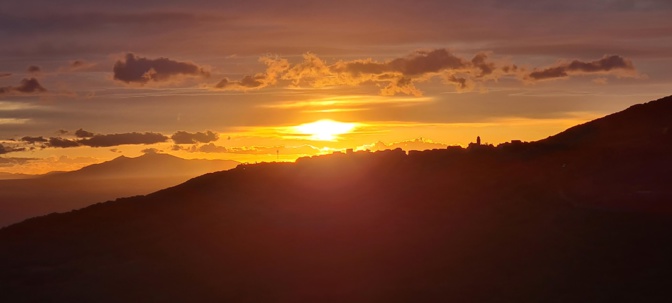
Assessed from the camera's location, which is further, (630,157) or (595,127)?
(595,127)

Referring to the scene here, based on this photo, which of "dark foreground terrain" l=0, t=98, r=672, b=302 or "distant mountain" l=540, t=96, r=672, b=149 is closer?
"dark foreground terrain" l=0, t=98, r=672, b=302

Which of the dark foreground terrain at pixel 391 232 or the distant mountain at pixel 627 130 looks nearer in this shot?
the dark foreground terrain at pixel 391 232

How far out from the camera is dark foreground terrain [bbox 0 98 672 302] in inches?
1531

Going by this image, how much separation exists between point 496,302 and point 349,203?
15359 millimetres

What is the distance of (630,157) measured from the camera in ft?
165

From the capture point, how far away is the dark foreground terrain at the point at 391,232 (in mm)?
38875

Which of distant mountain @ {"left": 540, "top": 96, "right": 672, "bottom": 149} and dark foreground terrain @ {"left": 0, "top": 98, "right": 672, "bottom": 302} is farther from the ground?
distant mountain @ {"left": 540, "top": 96, "right": 672, "bottom": 149}

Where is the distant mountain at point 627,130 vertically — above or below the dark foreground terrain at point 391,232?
above

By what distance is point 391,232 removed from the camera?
45062 mm

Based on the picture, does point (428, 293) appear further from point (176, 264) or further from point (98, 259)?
point (98, 259)

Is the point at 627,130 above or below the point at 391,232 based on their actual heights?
above

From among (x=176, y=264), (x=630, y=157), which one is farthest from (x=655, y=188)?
(x=176, y=264)

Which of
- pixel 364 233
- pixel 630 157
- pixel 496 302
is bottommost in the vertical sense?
pixel 496 302

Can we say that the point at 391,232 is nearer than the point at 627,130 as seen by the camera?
Yes
